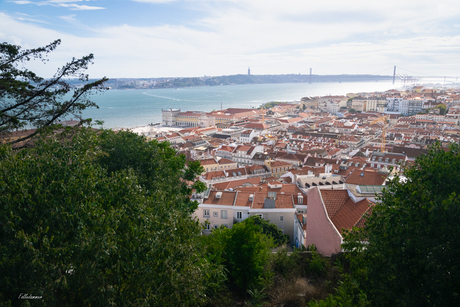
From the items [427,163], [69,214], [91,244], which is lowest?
[91,244]

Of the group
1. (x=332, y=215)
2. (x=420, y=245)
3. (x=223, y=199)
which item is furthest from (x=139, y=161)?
(x=223, y=199)

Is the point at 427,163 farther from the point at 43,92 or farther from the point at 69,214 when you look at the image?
the point at 43,92

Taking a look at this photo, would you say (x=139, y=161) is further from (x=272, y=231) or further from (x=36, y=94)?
(x=272, y=231)

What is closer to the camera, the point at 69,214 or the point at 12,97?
the point at 69,214

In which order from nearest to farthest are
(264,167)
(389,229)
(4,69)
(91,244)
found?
(91,244)
(389,229)
(4,69)
(264,167)

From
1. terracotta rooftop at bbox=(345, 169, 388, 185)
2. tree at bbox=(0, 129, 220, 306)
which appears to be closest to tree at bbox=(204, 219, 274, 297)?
tree at bbox=(0, 129, 220, 306)

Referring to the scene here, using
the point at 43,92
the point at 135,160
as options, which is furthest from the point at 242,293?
the point at 43,92
